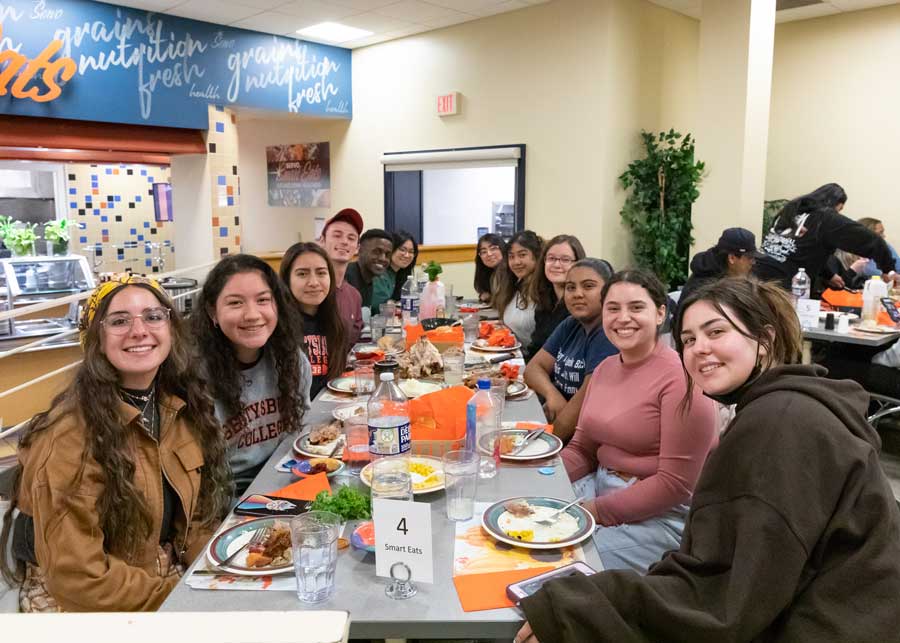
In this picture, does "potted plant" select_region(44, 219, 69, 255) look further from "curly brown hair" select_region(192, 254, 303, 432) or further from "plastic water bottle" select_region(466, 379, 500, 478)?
"plastic water bottle" select_region(466, 379, 500, 478)

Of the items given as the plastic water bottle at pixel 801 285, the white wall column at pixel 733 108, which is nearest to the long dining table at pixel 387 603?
the plastic water bottle at pixel 801 285

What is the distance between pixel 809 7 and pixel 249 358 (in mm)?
6569

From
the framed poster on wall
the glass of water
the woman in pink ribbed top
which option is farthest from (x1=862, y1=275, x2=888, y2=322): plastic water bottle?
the framed poster on wall

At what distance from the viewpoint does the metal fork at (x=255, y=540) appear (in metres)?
1.40

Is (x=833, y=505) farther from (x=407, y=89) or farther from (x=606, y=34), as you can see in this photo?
(x=407, y=89)

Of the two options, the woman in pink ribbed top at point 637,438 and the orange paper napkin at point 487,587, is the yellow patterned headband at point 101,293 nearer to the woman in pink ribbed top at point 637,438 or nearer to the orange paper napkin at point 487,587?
the orange paper napkin at point 487,587

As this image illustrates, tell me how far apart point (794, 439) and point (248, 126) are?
29.2 ft

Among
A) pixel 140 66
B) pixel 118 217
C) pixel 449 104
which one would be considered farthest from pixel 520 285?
pixel 118 217

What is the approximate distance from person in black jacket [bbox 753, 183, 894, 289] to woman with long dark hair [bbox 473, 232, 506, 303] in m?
2.01

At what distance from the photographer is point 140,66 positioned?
239 inches

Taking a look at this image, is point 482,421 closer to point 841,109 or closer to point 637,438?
point 637,438

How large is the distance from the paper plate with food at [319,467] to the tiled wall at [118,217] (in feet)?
22.4

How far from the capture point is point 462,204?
9172mm

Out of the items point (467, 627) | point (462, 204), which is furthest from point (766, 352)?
point (462, 204)
